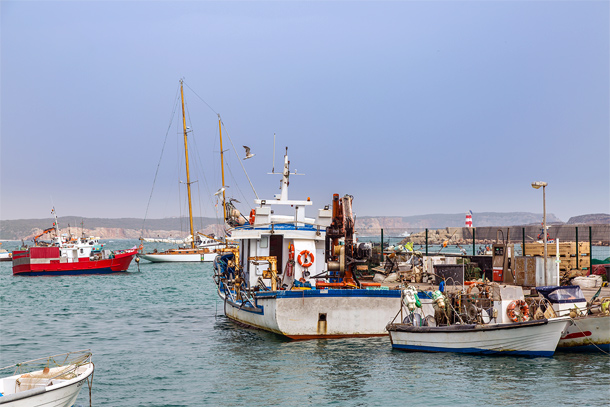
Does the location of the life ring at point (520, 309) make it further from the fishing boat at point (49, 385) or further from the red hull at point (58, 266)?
the red hull at point (58, 266)

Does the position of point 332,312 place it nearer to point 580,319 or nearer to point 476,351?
point 476,351

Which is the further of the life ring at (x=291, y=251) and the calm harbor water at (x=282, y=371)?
the life ring at (x=291, y=251)

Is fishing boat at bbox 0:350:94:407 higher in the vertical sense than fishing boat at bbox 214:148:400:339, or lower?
lower

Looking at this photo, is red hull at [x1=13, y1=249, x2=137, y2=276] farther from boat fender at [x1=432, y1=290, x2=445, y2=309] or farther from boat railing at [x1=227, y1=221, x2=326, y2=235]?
boat fender at [x1=432, y1=290, x2=445, y2=309]

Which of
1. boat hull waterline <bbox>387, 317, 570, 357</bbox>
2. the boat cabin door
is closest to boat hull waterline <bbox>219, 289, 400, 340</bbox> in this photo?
boat hull waterline <bbox>387, 317, 570, 357</bbox>

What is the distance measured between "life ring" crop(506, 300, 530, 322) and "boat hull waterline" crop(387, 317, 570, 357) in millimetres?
620

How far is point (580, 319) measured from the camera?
A: 64.6 ft

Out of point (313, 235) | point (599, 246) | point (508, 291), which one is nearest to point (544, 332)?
point (508, 291)

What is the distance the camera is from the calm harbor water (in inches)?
637

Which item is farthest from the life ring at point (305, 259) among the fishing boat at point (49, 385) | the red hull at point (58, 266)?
the red hull at point (58, 266)

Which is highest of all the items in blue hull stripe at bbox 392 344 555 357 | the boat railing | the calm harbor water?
the boat railing

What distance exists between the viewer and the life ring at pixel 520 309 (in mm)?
19703

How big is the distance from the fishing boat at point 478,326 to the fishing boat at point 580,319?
0.57 meters

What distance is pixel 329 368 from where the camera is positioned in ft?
62.8
